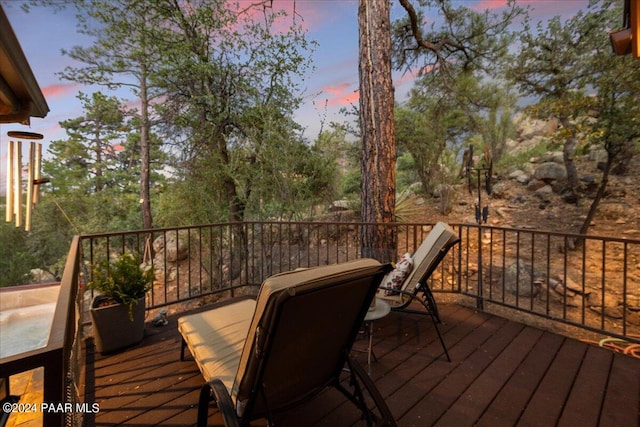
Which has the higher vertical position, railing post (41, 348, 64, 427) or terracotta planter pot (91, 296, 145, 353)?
railing post (41, 348, 64, 427)

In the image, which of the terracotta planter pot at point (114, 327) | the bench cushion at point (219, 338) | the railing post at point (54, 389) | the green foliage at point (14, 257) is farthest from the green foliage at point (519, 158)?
the green foliage at point (14, 257)

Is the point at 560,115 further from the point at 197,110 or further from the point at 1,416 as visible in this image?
the point at 1,416

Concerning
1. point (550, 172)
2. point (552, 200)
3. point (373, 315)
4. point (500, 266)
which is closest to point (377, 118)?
point (373, 315)

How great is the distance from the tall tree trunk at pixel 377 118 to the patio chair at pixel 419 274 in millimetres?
1323

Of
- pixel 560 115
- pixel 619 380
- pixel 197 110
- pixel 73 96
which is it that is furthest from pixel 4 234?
pixel 560 115

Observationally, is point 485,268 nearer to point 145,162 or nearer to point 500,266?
point 500,266

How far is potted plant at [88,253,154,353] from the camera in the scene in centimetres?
246

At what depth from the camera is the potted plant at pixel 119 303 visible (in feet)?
8.08

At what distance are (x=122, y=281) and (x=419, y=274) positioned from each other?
269cm

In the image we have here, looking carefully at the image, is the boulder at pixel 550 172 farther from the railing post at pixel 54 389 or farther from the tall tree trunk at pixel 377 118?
the railing post at pixel 54 389

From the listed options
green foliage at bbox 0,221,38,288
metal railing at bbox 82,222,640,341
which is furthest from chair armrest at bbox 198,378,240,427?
green foliage at bbox 0,221,38,288

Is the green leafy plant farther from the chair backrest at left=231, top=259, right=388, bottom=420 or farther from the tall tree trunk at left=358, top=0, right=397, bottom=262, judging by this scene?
the tall tree trunk at left=358, top=0, right=397, bottom=262

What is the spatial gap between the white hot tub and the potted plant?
2.54 meters

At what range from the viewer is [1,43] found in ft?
4.41
